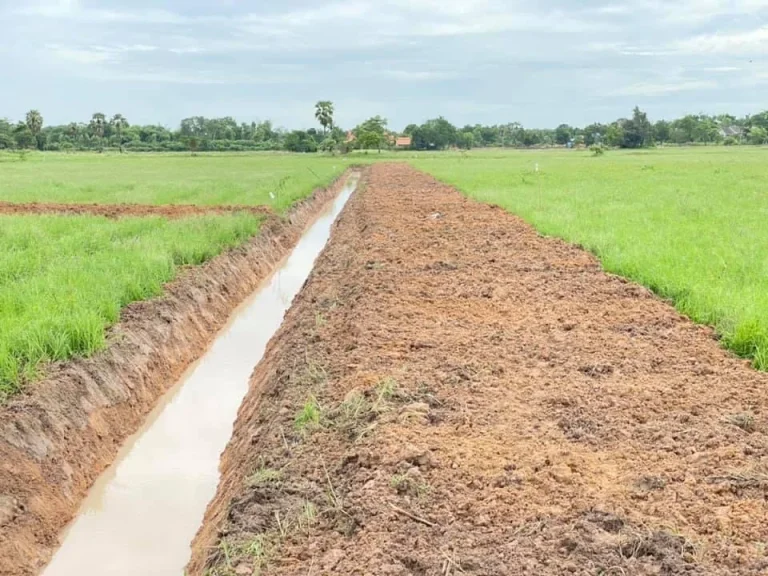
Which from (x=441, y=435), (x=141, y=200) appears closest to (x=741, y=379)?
(x=441, y=435)

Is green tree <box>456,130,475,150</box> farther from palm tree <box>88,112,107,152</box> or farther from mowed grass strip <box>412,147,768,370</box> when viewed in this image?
mowed grass strip <box>412,147,768,370</box>

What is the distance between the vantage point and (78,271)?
8.63 meters

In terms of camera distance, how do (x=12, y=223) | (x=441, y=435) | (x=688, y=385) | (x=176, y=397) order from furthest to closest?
(x=12, y=223), (x=176, y=397), (x=688, y=385), (x=441, y=435)

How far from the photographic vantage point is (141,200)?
2050cm

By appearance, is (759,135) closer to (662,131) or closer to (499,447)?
(662,131)

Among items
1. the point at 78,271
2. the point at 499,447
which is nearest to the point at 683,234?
the point at 499,447

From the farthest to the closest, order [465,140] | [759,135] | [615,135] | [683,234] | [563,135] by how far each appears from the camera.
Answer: [563,135], [465,140], [759,135], [615,135], [683,234]

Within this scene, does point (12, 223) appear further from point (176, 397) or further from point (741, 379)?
point (741, 379)

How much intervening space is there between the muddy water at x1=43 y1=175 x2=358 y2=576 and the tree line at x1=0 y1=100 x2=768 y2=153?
79.4 metres

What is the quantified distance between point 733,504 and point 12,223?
13112 millimetres

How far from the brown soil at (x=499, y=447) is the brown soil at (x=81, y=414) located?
108cm

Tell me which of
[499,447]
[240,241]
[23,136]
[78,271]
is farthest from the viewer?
[23,136]

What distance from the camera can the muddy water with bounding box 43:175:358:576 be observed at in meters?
4.82

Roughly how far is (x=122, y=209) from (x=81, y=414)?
41.8 ft
